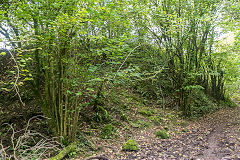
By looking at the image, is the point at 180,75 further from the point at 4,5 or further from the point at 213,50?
the point at 4,5

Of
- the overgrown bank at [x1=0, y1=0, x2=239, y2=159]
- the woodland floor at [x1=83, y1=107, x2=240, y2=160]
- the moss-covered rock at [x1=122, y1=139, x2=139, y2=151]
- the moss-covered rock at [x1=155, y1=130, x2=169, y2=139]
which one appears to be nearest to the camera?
the overgrown bank at [x1=0, y1=0, x2=239, y2=159]

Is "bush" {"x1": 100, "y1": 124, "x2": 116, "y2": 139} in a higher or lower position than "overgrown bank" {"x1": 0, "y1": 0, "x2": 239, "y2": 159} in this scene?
lower

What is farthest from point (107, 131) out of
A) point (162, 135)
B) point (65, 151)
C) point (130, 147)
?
point (162, 135)

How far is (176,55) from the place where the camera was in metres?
9.43

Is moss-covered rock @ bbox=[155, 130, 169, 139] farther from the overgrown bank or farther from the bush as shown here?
the bush

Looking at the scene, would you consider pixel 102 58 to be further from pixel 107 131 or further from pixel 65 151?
pixel 65 151

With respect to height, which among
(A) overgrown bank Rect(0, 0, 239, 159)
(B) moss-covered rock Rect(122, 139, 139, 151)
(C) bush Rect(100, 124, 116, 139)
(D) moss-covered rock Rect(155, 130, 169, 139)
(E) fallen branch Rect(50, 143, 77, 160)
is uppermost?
(A) overgrown bank Rect(0, 0, 239, 159)

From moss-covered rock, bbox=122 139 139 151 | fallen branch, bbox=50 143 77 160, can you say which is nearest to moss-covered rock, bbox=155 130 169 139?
moss-covered rock, bbox=122 139 139 151

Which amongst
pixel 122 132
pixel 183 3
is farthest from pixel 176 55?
pixel 122 132

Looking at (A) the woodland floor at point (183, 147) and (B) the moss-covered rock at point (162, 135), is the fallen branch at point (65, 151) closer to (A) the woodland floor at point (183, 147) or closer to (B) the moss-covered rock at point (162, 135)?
(A) the woodland floor at point (183, 147)

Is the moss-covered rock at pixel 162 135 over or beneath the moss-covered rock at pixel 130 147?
beneath

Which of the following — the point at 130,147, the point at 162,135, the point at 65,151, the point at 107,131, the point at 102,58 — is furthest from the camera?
the point at 162,135

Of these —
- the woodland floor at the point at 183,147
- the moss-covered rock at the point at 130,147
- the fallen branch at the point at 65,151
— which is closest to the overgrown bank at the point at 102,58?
the fallen branch at the point at 65,151

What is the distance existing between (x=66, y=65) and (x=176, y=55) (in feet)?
23.4
